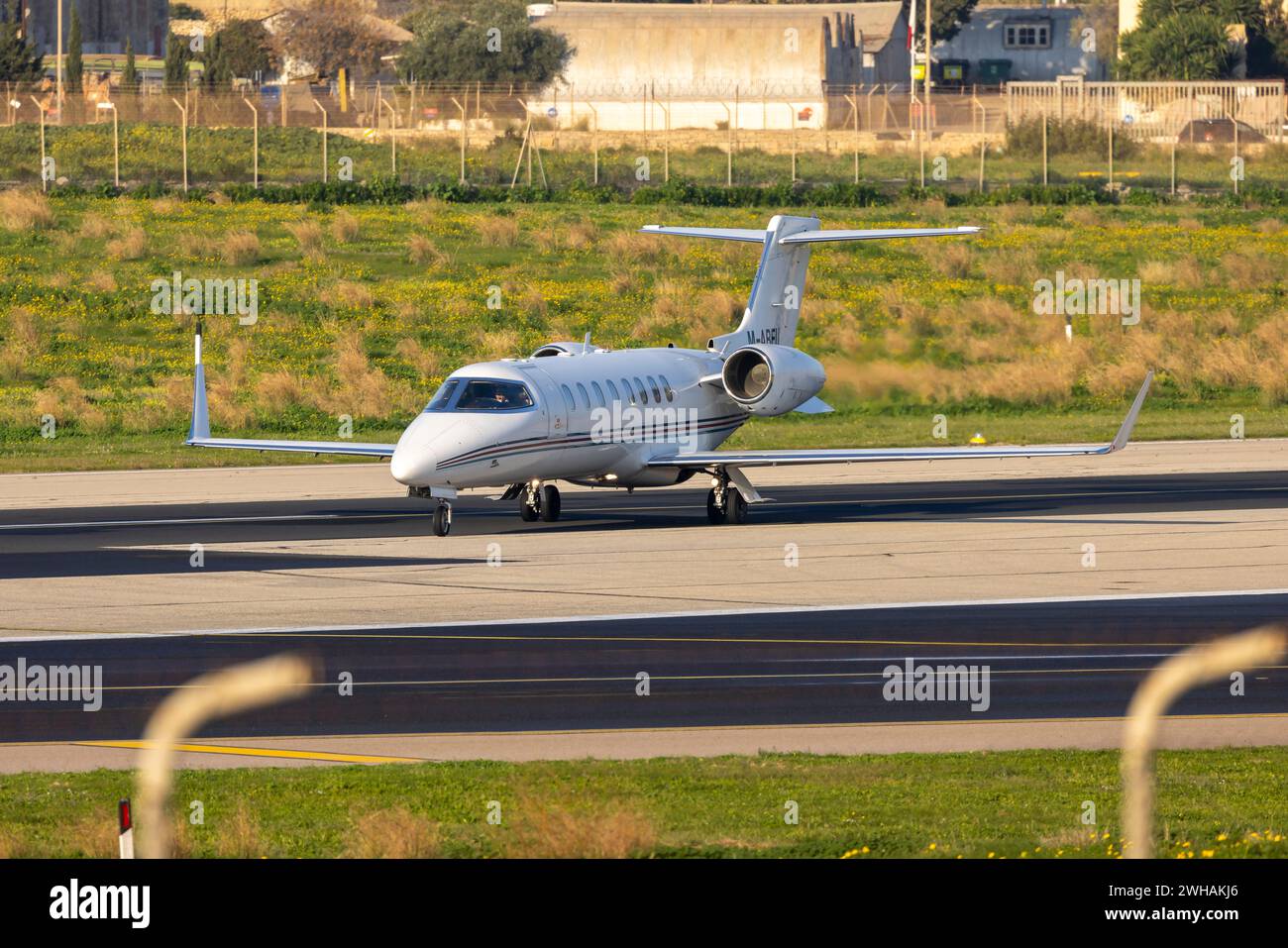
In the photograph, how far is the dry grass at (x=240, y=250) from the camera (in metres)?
60.8

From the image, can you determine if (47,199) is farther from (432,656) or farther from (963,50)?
(963,50)

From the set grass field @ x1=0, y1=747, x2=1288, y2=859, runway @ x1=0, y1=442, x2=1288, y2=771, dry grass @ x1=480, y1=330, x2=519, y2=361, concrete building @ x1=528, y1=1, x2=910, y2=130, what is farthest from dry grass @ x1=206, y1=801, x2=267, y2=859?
concrete building @ x1=528, y1=1, x2=910, y2=130

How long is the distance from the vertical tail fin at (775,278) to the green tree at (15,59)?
76.2m

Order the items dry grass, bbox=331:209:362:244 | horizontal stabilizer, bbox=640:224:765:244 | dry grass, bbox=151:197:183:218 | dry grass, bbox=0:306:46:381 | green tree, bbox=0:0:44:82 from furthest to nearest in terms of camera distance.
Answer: green tree, bbox=0:0:44:82
dry grass, bbox=151:197:183:218
dry grass, bbox=331:209:362:244
dry grass, bbox=0:306:46:381
horizontal stabilizer, bbox=640:224:765:244

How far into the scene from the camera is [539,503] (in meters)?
31.5

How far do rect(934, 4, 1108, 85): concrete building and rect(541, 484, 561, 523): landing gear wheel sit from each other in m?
122

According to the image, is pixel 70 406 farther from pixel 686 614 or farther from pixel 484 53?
pixel 484 53

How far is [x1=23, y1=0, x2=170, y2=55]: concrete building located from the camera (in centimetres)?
13188

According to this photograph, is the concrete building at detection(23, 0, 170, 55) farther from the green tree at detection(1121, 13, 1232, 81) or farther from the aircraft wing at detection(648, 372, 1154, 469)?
the aircraft wing at detection(648, 372, 1154, 469)

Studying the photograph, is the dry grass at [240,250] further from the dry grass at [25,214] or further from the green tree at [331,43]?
the green tree at [331,43]

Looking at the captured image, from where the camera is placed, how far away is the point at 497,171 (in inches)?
3135

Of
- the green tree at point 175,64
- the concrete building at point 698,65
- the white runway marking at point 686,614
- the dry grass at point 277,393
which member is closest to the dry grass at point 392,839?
the white runway marking at point 686,614

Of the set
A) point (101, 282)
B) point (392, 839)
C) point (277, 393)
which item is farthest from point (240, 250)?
point (392, 839)
